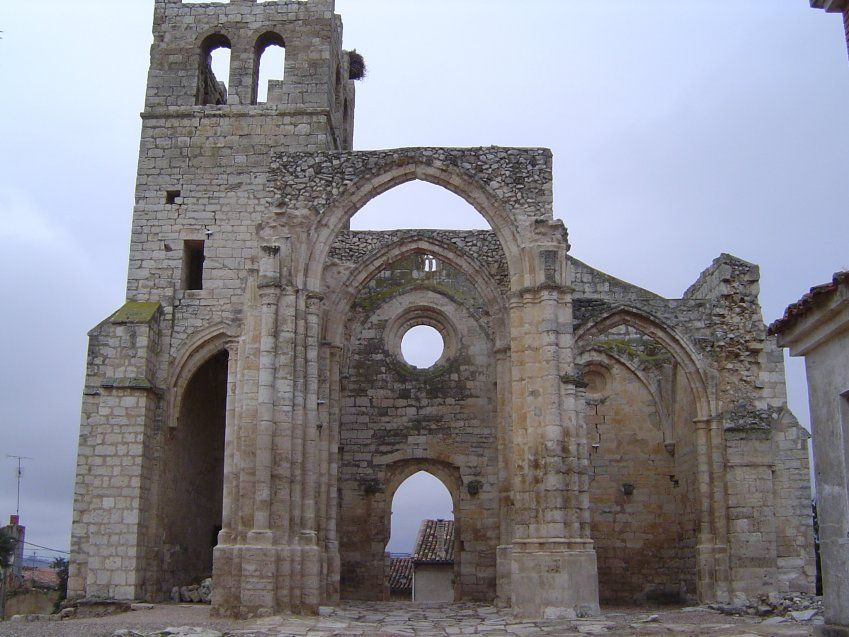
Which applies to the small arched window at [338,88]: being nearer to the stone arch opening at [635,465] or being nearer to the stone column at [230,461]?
the stone arch opening at [635,465]

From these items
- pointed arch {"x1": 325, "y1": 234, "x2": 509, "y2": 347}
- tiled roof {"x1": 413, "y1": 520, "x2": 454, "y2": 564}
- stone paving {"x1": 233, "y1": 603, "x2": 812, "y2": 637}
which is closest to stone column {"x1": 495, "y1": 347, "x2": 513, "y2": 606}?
pointed arch {"x1": 325, "y1": 234, "x2": 509, "y2": 347}

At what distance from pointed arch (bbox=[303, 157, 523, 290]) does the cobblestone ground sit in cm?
436

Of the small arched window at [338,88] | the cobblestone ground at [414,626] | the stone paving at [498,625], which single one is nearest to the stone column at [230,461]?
the cobblestone ground at [414,626]

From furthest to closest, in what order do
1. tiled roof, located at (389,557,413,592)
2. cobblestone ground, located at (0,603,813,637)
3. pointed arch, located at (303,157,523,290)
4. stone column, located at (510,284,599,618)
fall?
1. tiled roof, located at (389,557,413,592)
2. pointed arch, located at (303,157,523,290)
3. stone column, located at (510,284,599,618)
4. cobblestone ground, located at (0,603,813,637)

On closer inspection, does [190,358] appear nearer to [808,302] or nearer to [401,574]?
[808,302]

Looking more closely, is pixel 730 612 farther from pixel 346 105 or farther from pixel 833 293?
pixel 346 105

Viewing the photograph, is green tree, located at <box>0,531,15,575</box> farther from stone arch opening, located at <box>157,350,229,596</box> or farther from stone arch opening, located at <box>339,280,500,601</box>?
stone arch opening, located at <box>339,280,500,601</box>

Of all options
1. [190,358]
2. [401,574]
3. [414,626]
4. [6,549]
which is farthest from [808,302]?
[6,549]

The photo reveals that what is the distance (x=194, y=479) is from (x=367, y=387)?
370 cm

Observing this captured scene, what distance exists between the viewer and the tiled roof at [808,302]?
251 inches

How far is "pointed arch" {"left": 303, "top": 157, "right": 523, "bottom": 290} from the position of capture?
12.7 m

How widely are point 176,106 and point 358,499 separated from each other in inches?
319

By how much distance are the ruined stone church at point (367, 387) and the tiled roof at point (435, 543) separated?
862 centimetres

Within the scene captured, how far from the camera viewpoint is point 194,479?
17.1 meters
